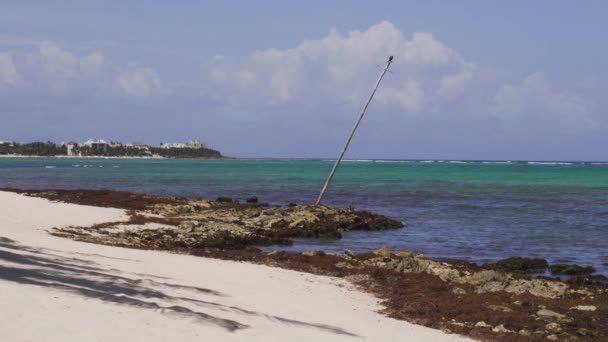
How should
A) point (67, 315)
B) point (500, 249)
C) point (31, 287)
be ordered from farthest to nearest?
point (500, 249)
point (31, 287)
point (67, 315)

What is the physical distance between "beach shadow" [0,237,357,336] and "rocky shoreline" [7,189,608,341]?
3730mm

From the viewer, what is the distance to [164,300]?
11781 millimetres

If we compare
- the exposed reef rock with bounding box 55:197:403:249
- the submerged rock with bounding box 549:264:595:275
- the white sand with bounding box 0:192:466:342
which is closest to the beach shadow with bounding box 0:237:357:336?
the white sand with bounding box 0:192:466:342

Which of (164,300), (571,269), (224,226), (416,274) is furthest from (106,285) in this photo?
(224,226)

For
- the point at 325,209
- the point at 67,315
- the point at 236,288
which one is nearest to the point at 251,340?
the point at 67,315

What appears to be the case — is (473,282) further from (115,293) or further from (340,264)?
(115,293)

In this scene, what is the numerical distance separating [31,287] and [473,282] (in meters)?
11.2

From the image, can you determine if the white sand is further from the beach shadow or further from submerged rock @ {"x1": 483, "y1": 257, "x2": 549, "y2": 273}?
submerged rock @ {"x1": 483, "y1": 257, "x2": 549, "y2": 273}

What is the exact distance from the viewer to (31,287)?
36.2 ft

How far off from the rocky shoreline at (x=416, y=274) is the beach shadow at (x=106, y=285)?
3.73 metres

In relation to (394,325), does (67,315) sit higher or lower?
higher

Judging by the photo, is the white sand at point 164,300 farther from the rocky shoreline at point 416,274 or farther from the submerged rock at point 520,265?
the submerged rock at point 520,265

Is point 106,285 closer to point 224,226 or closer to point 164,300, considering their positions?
point 164,300

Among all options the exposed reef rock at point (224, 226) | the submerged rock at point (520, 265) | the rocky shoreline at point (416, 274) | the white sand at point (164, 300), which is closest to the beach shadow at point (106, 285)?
the white sand at point (164, 300)
